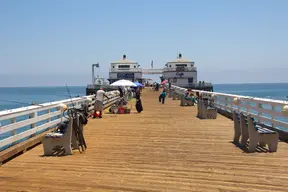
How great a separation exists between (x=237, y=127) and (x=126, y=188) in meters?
4.70

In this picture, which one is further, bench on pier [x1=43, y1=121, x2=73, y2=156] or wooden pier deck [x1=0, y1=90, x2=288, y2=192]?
bench on pier [x1=43, y1=121, x2=73, y2=156]

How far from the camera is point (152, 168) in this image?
632 centimetres

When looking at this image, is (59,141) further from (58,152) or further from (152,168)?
(152,168)

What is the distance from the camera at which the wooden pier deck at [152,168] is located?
5.27 meters

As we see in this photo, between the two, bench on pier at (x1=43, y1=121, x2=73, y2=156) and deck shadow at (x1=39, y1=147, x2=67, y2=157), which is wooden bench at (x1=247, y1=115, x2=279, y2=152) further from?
deck shadow at (x1=39, y1=147, x2=67, y2=157)

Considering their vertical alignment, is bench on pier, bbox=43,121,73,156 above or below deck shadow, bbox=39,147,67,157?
above

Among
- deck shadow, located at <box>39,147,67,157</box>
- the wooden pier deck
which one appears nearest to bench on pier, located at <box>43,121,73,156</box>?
deck shadow, located at <box>39,147,67,157</box>

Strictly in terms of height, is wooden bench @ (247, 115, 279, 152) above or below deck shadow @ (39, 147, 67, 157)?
above

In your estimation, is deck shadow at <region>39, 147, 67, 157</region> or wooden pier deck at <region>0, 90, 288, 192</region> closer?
wooden pier deck at <region>0, 90, 288, 192</region>

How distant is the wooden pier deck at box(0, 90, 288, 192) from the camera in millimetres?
5270

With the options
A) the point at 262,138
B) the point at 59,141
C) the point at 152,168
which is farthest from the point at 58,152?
the point at 262,138

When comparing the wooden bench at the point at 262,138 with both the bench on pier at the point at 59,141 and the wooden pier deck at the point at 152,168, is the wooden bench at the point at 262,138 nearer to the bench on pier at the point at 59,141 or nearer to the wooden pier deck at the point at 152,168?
the wooden pier deck at the point at 152,168

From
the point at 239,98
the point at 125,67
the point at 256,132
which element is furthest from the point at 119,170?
the point at 125,67

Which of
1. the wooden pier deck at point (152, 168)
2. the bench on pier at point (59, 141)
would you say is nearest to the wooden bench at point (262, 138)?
the wooden pier deck at point (152, 168)
